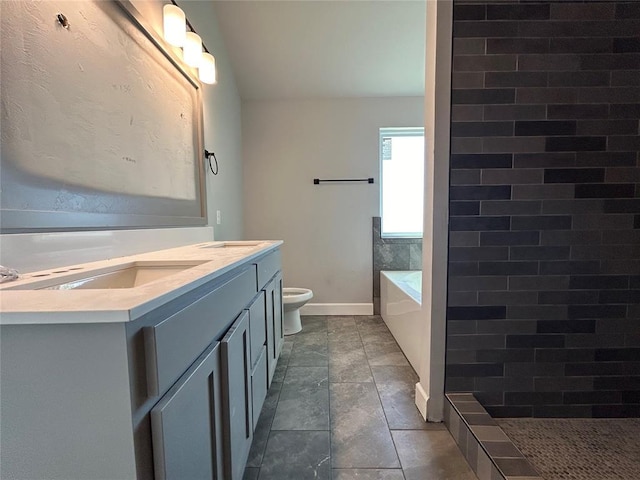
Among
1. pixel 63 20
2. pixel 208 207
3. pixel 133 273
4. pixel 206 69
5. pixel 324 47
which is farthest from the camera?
pixel 324 47

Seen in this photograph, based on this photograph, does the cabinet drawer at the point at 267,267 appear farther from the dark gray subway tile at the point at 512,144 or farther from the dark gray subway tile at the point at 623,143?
the dark gray subway tile at the point at 623,143

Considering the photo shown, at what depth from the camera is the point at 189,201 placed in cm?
181

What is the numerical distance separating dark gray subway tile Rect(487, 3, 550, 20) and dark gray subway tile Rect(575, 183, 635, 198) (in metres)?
0.77

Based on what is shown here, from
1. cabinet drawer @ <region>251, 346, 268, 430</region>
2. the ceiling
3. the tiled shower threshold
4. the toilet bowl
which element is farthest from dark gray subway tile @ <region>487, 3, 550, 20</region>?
the toilet bowl

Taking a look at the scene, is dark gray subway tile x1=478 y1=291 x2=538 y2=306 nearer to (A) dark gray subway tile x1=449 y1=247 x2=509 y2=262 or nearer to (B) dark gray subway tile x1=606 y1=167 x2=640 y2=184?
(A) dark gray subway tile x1=449 y1=247 x2=509 y2=262

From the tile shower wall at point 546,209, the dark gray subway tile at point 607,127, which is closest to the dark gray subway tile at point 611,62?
the tile shower wall at point 546,209

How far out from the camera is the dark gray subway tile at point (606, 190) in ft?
4.36

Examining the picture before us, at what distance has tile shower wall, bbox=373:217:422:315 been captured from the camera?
10.1 ft

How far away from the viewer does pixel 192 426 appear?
0.66 meters

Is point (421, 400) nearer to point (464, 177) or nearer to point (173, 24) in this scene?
point (464, 177)

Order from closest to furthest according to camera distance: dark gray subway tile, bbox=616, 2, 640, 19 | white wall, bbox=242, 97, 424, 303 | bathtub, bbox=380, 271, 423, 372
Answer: dark gray subway tile, bbox=616, 2, 640, 19, bathtub, bbox=380, 271, 423, 372, white wall, bbox=242, 97, 424, 303

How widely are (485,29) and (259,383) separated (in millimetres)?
1857

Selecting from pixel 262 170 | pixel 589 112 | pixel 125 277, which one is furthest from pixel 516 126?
pixel 262 170

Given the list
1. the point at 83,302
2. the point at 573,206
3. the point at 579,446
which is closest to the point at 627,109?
the point at 573,206
